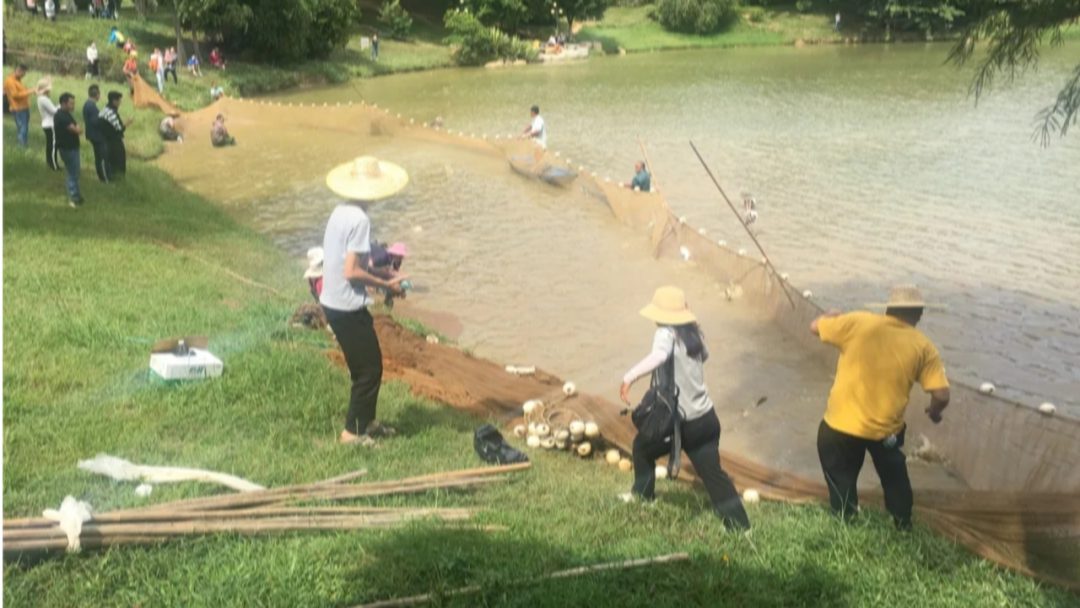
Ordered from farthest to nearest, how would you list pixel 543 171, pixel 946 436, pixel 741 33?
pixel 741 33 → pixel 543 171 → pixel 946 436

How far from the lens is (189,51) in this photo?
6.15 m

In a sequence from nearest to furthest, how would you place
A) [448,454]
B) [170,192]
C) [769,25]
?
[448,454] < [170,192] < [769,25]

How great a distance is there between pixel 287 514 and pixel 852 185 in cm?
1650

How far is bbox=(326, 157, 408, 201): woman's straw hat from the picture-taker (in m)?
5.73

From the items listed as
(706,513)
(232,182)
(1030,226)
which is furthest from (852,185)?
(706,513)

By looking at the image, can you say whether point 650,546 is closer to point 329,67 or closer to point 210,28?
point 210,28

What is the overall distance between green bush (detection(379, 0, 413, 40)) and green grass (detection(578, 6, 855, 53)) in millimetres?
8170

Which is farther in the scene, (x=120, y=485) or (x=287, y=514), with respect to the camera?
(x=287, y=514)

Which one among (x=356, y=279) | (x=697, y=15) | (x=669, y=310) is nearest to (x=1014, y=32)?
(x=669, y=310)

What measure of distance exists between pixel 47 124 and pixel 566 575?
3.29 meters

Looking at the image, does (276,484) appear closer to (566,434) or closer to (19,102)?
(19,102)

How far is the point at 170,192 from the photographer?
14094mm

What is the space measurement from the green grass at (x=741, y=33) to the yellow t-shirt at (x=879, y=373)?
1064 cm

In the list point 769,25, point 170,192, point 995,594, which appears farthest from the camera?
point 769,25
